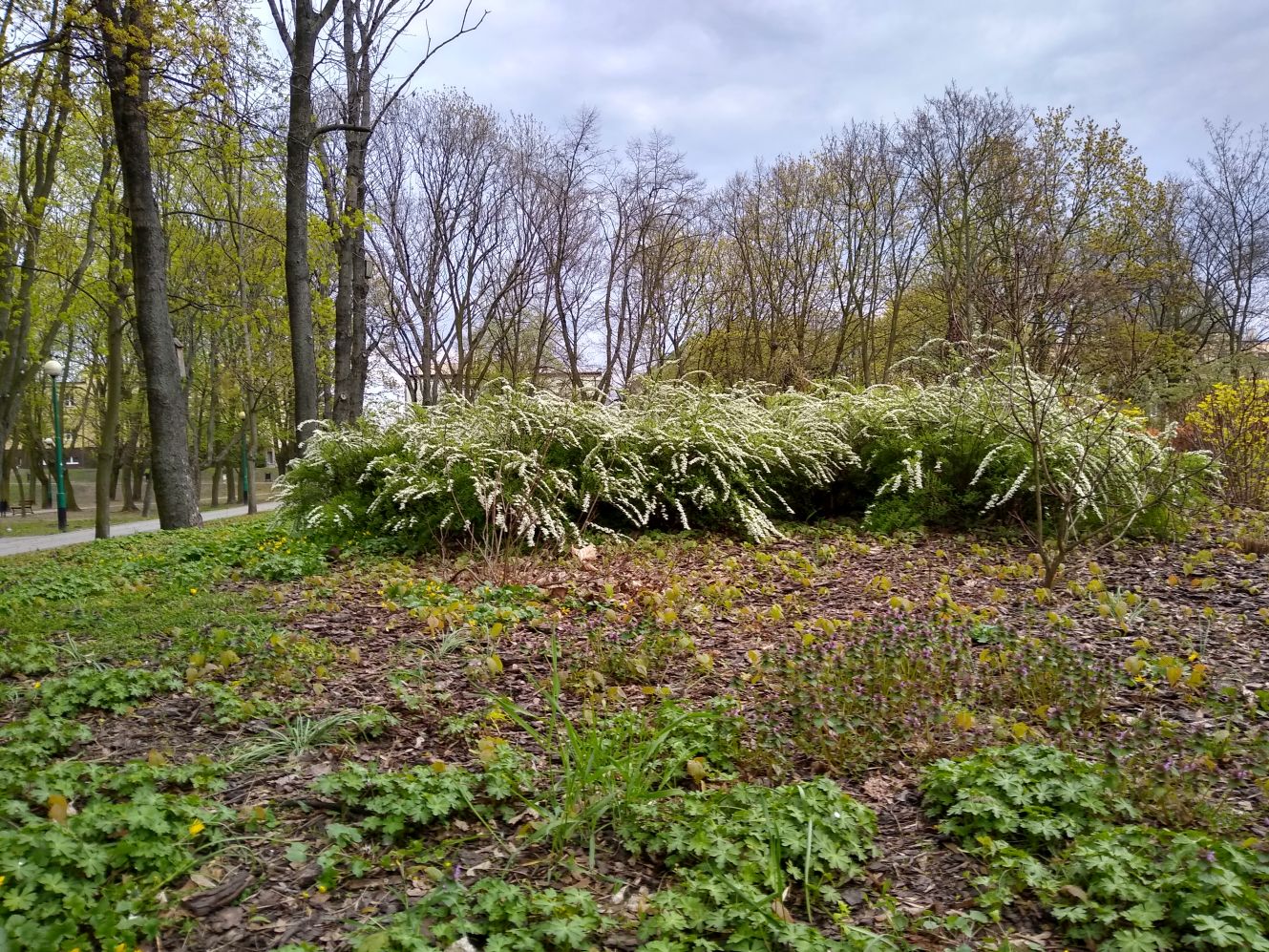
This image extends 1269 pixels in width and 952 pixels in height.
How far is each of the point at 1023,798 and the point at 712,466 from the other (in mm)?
→ 4260

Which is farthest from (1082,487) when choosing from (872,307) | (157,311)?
(872,307)

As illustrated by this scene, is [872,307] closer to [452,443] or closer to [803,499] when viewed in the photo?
[803,499]

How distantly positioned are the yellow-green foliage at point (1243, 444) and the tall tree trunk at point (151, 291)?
34.9 feet

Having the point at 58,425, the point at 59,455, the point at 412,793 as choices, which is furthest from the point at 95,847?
the point at 59,455

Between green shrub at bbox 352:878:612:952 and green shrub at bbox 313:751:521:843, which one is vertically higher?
green shrub at bbox 313:751:521:843

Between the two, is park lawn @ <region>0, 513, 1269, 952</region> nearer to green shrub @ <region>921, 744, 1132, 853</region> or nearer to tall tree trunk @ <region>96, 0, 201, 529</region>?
green shrub @ <region>921, 744, 1132, 853</region>

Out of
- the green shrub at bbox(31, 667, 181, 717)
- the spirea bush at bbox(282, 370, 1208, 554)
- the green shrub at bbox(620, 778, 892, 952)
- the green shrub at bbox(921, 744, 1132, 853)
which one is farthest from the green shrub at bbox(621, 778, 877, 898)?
the spirea bush at bbox(282, 370, 1208, 554)

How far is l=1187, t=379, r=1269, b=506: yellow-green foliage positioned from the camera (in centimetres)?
723

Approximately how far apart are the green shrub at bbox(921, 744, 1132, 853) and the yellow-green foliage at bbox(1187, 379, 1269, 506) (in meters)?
6.73

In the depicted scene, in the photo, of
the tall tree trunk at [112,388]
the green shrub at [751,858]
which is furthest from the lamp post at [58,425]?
the green shrub at [751,858]

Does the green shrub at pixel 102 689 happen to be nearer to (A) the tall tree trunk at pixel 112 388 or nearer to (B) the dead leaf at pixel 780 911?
(B) the dead leaf at pixel 780 911

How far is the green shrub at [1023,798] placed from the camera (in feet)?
5.91

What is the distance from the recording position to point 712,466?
6.03 m

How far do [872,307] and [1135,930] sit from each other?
18.2m
